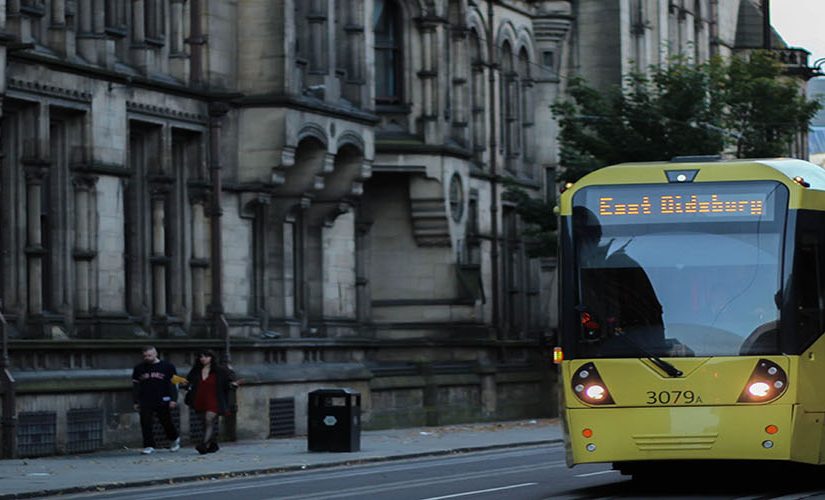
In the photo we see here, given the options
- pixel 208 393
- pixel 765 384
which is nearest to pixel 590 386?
pixel 765 384

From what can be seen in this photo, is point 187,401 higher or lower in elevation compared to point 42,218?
lower

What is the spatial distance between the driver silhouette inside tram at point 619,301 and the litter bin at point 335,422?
43.0ft

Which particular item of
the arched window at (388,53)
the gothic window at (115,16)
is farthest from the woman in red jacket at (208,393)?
the arched window at (388,53)

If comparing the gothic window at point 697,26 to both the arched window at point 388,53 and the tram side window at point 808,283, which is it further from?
the tram side window at point 808,283

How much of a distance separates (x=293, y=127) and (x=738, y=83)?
16132 mm

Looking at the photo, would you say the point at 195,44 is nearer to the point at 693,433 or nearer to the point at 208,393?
the point at 208,393

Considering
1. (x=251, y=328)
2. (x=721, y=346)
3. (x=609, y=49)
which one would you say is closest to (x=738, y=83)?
(x=609, y=49)

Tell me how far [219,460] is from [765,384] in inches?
496

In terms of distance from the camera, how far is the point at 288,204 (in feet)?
142

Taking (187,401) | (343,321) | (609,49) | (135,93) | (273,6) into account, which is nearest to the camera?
(187,401)

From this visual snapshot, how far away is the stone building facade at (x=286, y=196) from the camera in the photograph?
34.8 m

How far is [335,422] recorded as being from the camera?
35094 mm

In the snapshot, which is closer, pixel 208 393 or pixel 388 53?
pixel 208 393

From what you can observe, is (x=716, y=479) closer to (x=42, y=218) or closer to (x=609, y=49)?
(x=42, y=218)
